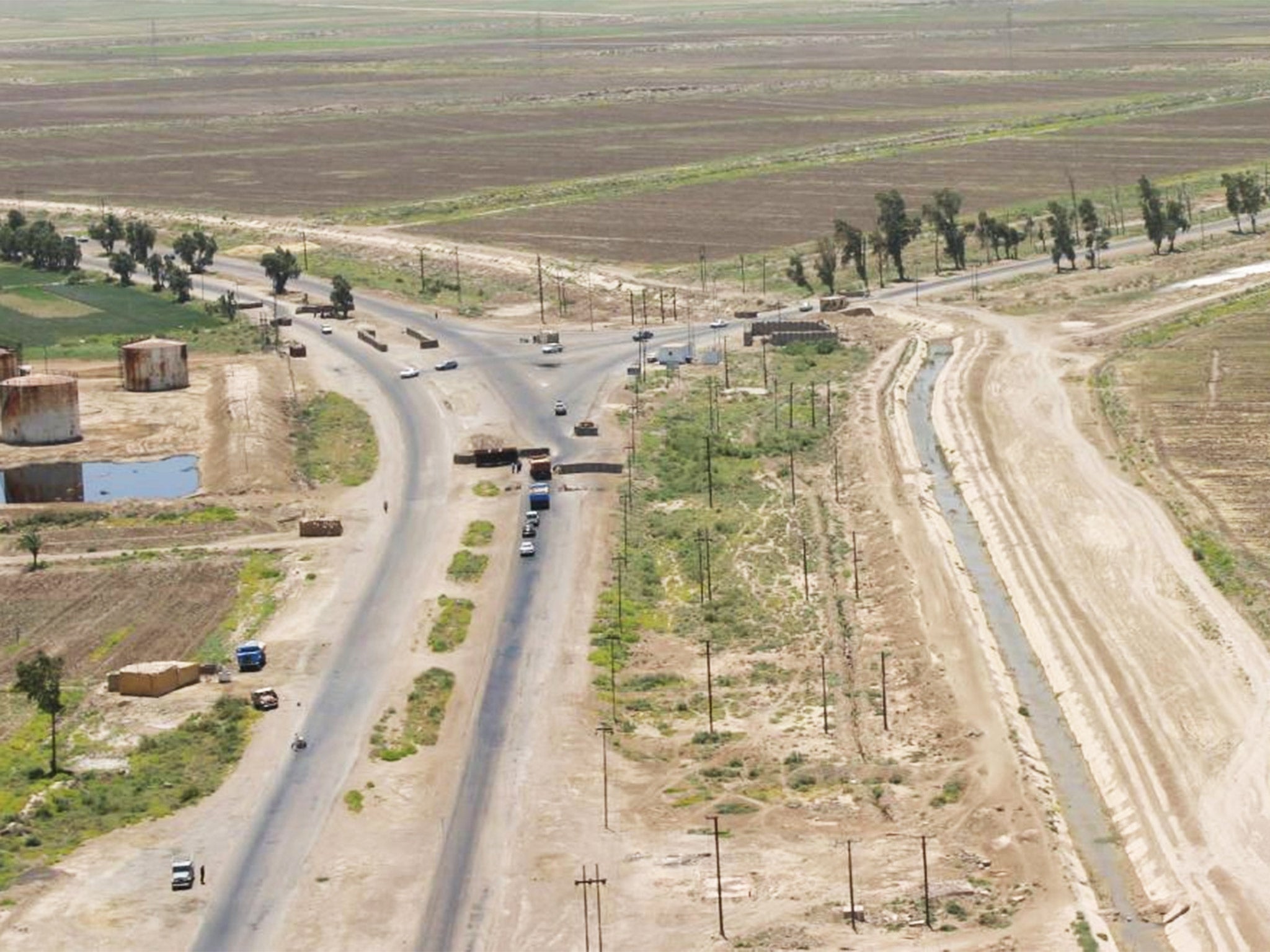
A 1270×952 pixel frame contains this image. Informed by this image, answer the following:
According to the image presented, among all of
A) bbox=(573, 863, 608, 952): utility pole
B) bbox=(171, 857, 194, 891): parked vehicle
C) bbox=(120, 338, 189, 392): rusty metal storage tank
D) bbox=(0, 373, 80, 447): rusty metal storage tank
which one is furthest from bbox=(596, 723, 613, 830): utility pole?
bbox=(120, 338, 189, 392): rusty metal storage tank

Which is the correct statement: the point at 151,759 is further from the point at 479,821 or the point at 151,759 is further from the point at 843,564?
the point at 843,564

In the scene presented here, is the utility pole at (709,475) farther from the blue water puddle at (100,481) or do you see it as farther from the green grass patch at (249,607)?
the blue water puddle at (100,481)

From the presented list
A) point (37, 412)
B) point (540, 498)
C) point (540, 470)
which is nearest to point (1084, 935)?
point (540, 498)

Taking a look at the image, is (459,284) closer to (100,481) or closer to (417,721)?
(100,481)

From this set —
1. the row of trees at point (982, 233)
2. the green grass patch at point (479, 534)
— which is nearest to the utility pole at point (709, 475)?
the green grass patch at point (479, 534)

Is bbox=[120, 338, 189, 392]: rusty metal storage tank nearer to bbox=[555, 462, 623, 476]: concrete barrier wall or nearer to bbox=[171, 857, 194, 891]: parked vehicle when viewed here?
bbox=[555, 462, 623, 476]: concrete barrier wall
